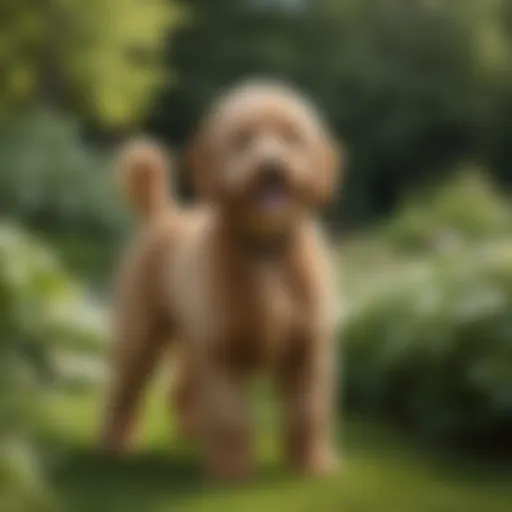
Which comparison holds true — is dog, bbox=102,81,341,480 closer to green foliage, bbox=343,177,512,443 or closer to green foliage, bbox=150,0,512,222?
green foliage, bbox=343,177,512,443

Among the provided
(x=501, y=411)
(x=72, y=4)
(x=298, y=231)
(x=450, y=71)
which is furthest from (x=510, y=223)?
(x=72, y=4)

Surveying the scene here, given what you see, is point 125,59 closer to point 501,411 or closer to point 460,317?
point 460,317

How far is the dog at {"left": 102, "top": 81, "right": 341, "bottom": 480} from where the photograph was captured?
113 centimetres

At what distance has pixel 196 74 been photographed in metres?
1.52

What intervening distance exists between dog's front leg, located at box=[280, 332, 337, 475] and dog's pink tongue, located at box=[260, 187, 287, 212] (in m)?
0.13

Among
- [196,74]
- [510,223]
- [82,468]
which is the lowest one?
[82,468]

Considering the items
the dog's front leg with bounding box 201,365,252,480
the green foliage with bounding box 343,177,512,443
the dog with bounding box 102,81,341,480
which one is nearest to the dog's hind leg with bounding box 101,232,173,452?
the dog with bounding box 102,81,341,480

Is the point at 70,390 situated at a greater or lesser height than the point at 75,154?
lesser

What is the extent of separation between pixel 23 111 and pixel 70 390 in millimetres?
359

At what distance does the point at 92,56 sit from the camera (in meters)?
1.53

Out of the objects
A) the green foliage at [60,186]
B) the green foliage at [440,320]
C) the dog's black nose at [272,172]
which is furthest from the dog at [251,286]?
the green foliage at [60,186]

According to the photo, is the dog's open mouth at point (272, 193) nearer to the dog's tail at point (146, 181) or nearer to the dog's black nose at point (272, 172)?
the dog's black nose at point (272, 172)

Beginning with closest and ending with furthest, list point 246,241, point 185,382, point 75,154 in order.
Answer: point 246,241
point 185,382
point 75,154

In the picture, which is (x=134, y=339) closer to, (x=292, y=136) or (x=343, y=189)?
(x=292, y=136)
